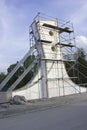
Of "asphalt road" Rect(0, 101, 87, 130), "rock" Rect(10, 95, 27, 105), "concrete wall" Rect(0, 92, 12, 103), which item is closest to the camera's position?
"asphalt road" Rect(0, 101, 87, 130)

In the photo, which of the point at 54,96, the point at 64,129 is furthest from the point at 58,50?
the point at 64,129

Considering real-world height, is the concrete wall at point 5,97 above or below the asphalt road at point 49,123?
below

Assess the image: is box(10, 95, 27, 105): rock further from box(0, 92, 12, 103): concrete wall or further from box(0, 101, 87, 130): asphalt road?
box(0, 101, 87, 130): asphalt road

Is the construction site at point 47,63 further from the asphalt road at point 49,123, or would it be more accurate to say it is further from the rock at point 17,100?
the asphalt road at point 49,123

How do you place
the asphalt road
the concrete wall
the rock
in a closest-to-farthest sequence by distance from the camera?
1. the asphalt road
2. the rock
3. the concrete wall

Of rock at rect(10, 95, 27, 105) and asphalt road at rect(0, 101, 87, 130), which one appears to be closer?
asphalt road at rect(0, 101, 87, 130)

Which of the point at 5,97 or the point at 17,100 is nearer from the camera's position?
the point at 17,100

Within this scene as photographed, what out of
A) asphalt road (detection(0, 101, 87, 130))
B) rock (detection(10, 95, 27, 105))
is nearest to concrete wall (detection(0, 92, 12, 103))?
rock (detection(10, 95, 27, 105))

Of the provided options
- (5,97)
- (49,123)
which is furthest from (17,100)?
(49,123)

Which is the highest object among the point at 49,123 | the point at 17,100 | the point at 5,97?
the point at 49,123

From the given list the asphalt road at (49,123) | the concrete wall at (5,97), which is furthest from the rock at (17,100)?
the asphalt road at (49,123)

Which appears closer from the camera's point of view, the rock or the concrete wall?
the rock

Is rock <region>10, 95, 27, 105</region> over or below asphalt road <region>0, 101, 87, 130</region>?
below

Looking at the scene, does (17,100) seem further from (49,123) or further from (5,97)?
(49,123)
